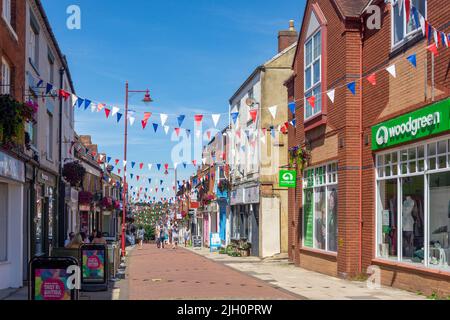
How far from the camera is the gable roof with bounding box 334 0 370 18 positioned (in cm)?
1870

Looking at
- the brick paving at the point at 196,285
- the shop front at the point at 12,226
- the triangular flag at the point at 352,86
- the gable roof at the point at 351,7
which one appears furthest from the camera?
the gable roof at the point at 351,7

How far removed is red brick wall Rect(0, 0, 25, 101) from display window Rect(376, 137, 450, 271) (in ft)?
31.8

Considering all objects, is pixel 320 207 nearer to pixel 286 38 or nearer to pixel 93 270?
pixel 93 270

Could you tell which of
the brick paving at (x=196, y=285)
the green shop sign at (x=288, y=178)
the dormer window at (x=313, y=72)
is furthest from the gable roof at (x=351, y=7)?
the brick paving at (x=196, y=285)

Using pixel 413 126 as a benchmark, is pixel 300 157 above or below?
below

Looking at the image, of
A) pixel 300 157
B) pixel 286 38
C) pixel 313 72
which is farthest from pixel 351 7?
pixel 286 38

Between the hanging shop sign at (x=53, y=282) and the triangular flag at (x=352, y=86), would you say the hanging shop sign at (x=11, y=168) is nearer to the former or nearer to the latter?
the hanging shop sign at (x=53, y=282)

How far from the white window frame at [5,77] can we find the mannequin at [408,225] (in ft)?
32.8

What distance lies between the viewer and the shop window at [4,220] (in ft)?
51.4

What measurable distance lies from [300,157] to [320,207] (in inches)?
83.7

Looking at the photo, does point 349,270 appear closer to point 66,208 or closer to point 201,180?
point 66,208

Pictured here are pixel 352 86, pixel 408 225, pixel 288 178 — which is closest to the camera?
pixel 408 225

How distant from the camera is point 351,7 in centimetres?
1914
